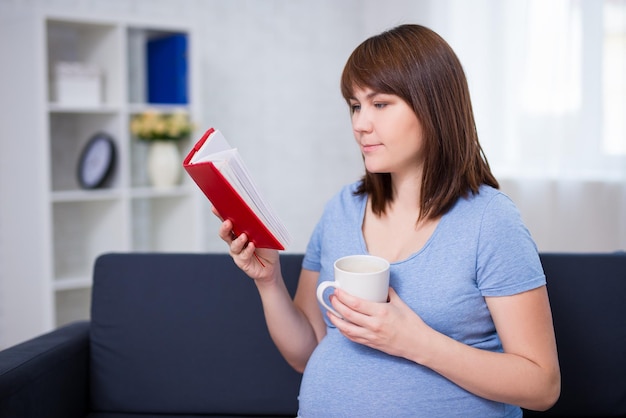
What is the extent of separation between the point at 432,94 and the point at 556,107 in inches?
77.7

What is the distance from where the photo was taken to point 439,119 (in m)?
1.21

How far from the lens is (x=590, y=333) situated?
150 cm

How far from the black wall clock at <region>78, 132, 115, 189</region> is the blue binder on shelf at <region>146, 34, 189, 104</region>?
40 centimetres

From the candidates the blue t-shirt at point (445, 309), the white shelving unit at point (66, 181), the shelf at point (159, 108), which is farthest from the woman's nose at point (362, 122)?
the shelf at point (159, 108)

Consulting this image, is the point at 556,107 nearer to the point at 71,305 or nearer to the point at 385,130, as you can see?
the point at 385,130

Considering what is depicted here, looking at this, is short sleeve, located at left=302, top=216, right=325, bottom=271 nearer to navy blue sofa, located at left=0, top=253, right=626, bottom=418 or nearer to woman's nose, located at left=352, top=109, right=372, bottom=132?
navy blue sofa, located at left=0, top=253, right=626, bottom=418

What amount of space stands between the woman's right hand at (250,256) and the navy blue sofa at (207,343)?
331 mm

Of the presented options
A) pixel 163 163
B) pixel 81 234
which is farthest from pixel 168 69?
pixel 81 234

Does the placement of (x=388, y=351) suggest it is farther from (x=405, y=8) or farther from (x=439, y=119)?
(x=405, y=8)

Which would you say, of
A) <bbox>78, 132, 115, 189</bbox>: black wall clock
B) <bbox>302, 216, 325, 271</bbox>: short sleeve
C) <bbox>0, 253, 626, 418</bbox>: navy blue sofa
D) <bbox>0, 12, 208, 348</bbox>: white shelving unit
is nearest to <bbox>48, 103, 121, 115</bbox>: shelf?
<bbox>0, 12, 208, 348</bbox>: white shelving unit

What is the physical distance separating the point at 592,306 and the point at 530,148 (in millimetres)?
1700

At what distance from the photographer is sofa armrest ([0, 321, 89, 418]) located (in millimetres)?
1312

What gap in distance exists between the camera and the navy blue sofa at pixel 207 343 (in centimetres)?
151

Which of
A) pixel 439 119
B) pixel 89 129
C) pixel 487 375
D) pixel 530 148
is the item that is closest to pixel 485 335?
pixel 487 375
